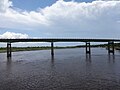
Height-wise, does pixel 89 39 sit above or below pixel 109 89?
above

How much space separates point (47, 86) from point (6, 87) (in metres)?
6.98

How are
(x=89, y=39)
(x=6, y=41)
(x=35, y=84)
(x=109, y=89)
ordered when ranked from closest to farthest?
(x=109, y=89) → (x=35, y=84) → (x=6, y=41) → (x=89, y=39)

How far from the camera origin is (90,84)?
40469 millimetres

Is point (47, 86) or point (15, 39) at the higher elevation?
point (15, 39)

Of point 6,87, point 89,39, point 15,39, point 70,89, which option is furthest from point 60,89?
point 89,39

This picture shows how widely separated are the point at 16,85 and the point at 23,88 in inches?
121

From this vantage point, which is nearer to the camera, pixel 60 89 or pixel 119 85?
pixel 60 89

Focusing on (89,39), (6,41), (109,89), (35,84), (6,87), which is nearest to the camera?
(109,89)

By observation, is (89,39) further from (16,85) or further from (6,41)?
(16,85)

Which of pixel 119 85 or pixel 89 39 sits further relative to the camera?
pixel 89 39

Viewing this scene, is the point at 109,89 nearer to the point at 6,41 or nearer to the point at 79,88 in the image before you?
the point at 79,88

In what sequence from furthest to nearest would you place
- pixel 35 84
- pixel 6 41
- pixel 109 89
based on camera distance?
1. pixel 6 41
2. pixel 35 84
3. pixel 109 89

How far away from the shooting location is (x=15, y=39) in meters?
140

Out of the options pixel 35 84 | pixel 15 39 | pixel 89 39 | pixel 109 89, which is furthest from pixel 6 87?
pixel 89 39
